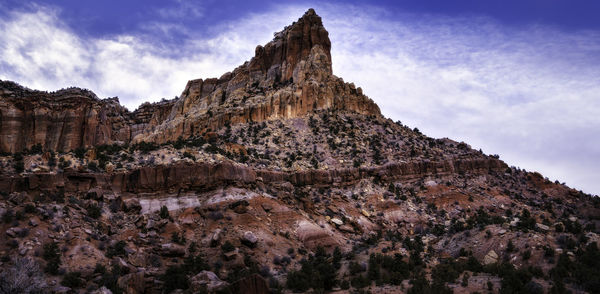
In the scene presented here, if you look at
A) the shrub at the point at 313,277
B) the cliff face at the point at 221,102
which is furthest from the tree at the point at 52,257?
the cliff face at the point at 221,102

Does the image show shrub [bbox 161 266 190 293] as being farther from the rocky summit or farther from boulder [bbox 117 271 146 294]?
boulder [bbox 117 271 146 294]

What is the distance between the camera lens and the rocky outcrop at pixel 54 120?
72.4 meters

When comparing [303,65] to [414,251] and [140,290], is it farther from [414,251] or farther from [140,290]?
[140,290]

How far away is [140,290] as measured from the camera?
803 inches

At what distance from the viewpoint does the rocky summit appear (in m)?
21.1

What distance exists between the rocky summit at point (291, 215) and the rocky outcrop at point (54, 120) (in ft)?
125

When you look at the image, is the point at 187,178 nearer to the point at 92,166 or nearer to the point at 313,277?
the point at 92,166

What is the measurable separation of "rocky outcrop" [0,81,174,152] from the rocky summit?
38.1 metres

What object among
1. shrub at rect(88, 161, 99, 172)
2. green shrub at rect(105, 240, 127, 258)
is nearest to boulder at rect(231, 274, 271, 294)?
green shrub at rect(105, 240, 127, 258)

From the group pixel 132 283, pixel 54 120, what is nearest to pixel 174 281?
pixel 132 283

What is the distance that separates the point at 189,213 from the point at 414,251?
55.1 feet

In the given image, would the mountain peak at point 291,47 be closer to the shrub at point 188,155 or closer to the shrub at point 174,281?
the shrub at point 188,155

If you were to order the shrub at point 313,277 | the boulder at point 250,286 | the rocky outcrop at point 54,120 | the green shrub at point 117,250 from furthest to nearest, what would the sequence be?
the rocky outcrop at point 54,120, the green shrub at point 117,250, the shrub at point 313,277, the boulder at point 250,286

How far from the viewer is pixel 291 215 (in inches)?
1227
